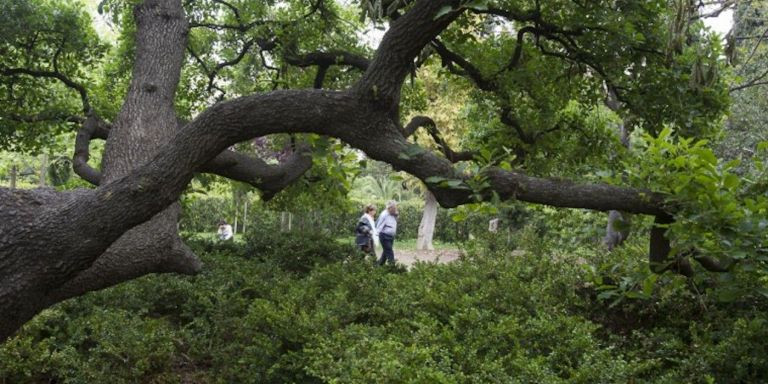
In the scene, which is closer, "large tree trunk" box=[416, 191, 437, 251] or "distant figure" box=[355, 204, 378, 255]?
"distant figure" box=[355, 204, 378, 255]

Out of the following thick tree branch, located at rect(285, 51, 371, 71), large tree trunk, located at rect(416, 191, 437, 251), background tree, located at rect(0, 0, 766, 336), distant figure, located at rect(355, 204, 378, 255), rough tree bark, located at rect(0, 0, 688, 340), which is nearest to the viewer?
rough tree bark, located at rect(0, 0, 688, 340)

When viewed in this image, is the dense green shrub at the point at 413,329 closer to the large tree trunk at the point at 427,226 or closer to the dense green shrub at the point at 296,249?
the dense green shrub at the point at 296,249

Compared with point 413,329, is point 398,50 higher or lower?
higher

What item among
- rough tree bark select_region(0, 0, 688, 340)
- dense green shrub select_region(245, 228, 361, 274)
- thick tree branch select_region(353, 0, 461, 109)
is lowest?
dense green shrub select_region(245, 228, 361, 274)

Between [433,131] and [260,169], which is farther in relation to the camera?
[433,131]

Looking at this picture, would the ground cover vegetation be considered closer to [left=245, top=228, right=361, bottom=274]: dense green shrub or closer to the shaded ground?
[left=245, top=228, right=361, bottom=274]: dense green shrub

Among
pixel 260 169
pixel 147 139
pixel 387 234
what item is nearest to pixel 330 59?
pixel 260 169

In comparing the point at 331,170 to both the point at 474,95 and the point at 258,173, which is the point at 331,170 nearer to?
the point at 258,173

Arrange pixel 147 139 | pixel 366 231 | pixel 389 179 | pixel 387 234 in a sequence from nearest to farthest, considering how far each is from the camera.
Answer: pixel 389 179, pixel 147 139, pixel 366 231, pixel 387 234

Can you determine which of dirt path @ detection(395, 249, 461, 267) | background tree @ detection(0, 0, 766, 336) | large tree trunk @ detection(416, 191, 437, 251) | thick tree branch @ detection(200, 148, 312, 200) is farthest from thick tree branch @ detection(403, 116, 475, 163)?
large tree trunk @ detection(416, 191, 437, 251)

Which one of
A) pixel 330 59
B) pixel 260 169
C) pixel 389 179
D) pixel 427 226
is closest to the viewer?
pixel 389 179

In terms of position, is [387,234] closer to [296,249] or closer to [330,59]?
[296,249]

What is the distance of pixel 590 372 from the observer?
3.43 meters

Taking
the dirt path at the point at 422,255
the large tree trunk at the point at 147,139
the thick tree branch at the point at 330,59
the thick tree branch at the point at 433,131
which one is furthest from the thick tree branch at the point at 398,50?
the dirt path at the point at 422,255
